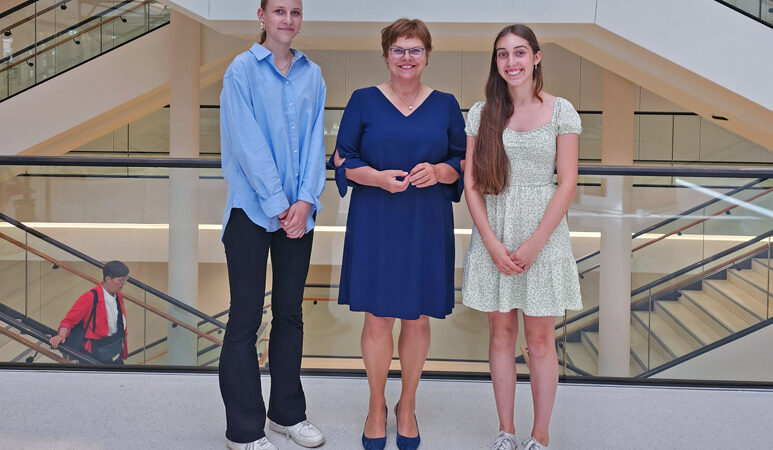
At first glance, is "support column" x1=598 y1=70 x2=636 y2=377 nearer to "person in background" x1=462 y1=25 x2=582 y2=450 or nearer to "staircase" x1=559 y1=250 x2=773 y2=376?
"staircase" x1=559 y1=250 x2=773 y2=376

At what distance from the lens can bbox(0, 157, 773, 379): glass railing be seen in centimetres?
351

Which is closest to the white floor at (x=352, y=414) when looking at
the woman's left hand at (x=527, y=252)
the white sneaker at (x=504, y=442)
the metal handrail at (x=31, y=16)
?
the white sneaker at (x=504, y=442)

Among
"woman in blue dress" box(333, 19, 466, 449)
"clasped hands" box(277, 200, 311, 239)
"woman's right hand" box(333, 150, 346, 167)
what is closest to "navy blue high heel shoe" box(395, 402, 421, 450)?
"woman in blue dress" box(333, 19, 466, 449)

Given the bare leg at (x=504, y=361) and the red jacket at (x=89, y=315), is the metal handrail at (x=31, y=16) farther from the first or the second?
the bare leg at (x=504, y=361)

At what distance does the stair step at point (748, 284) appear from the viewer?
3.90 metres

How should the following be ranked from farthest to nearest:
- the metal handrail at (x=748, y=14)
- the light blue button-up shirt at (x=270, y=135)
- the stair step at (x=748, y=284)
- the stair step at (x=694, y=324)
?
1. the metal handrail at (x=748, y=14)
2. the stair step at (x=694, y=324)
3. the stair step at (x=748, y=284)
4. the light blue button-up shirt at (x=270, y=135)

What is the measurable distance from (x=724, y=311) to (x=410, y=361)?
2.42m

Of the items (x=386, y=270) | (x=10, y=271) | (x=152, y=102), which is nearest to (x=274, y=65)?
(x=386, y=270)

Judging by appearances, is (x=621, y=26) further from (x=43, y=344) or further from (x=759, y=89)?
(x=43, y=344)

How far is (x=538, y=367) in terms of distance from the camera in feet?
8.05

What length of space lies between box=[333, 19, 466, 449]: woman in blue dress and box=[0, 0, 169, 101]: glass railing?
711cm

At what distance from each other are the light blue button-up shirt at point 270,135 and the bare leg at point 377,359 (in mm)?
410

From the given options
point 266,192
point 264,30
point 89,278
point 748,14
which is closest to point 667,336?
point 266,192

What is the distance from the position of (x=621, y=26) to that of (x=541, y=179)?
4.43 m
